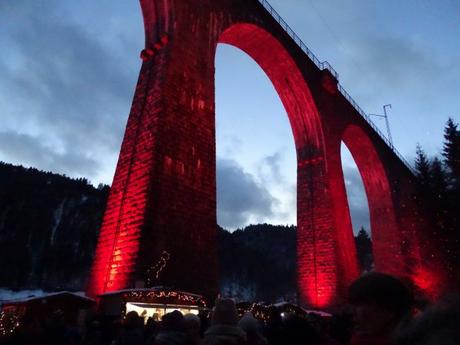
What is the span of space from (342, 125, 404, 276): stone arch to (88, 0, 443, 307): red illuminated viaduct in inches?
33.2

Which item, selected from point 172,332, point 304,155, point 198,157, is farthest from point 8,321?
point 304,155

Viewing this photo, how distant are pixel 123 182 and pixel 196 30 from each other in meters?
5.05

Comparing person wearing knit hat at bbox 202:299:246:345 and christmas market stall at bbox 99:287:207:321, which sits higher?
christmas market stall at bbox 99:287:207:321

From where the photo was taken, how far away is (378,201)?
21.9 metres

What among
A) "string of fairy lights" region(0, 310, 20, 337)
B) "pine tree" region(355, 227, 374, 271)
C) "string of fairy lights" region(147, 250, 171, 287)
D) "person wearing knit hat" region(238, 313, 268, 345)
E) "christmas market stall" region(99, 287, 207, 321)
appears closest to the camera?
"person wearing knit hat" region(238, 313, 268, 345)

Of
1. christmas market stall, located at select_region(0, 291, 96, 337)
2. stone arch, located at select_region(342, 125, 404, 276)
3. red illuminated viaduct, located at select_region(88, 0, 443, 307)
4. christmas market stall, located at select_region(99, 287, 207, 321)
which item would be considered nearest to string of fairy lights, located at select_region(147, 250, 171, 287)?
red illuminated viaduct, located at select_region(88, 0, 443, 307)

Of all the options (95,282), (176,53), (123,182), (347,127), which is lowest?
(95,282)

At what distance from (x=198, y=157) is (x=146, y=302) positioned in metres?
4.01

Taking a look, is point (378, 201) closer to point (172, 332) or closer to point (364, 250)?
point (364, 250)

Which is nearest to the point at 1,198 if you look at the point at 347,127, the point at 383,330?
the point at 347,127

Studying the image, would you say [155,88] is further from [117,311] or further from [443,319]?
[443,319]

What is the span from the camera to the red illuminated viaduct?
26.8 ft

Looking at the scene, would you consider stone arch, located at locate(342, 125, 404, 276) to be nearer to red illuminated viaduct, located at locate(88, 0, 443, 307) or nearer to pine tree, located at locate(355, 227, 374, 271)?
red illuminated viaduct, located at locate(88, 0, 443, 307)

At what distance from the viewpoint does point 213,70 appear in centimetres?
1116
